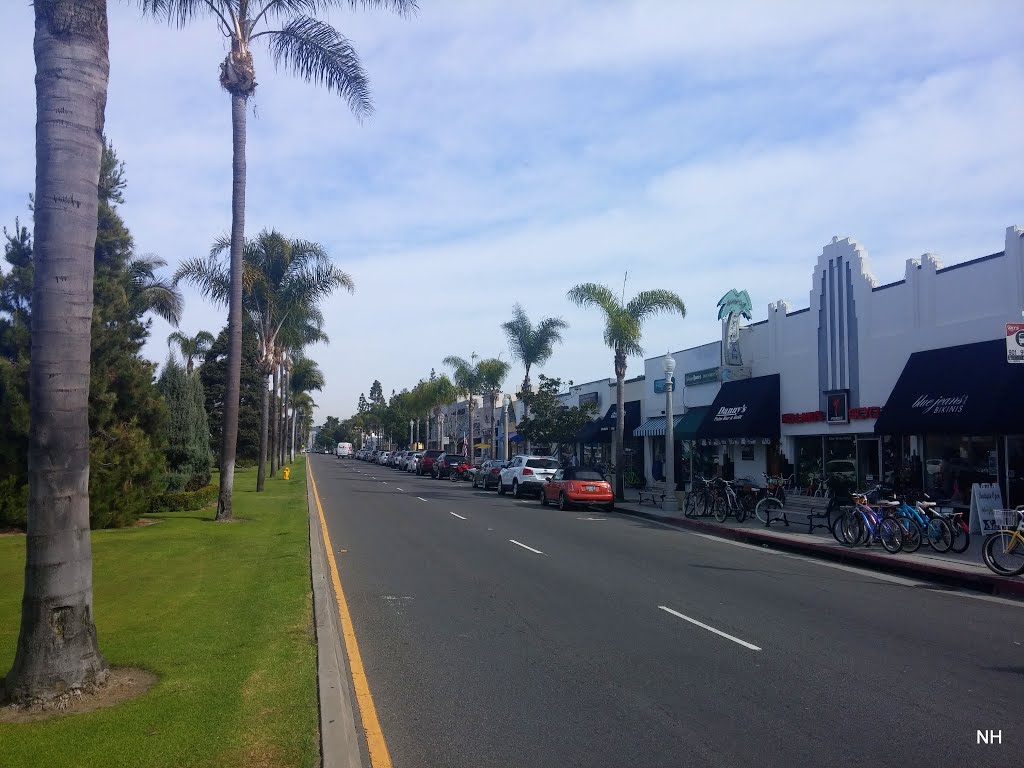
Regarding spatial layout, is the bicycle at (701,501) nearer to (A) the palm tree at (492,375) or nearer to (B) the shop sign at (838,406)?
(B) the shop sign at (838,406)

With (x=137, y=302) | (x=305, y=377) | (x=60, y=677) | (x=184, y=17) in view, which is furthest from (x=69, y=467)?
(x=305, y=377)

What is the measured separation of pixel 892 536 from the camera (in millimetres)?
16469

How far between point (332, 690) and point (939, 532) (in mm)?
13699

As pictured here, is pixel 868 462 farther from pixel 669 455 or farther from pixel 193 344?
pixel 193 344

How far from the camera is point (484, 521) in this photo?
22891 mm

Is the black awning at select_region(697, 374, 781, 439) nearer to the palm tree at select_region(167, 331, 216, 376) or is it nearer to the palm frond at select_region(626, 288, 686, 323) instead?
the palm frond at select_region(626, 288, 686, 323)

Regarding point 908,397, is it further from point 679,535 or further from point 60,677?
point 60,677

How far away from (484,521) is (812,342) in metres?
12.5

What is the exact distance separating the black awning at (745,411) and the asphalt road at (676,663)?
44.1 ft

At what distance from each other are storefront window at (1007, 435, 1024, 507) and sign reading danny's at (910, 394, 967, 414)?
1502 mm

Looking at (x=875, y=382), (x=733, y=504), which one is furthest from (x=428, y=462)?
(x=875, y=382)

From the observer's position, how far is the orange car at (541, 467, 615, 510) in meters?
27.8

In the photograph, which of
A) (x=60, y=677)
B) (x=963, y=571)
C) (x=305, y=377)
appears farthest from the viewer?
(x=305, y=377)

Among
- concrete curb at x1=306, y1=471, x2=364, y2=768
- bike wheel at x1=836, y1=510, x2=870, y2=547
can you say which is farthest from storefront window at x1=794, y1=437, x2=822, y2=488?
concrete curb at x1=306, y1=471, x2=364, y2=768
